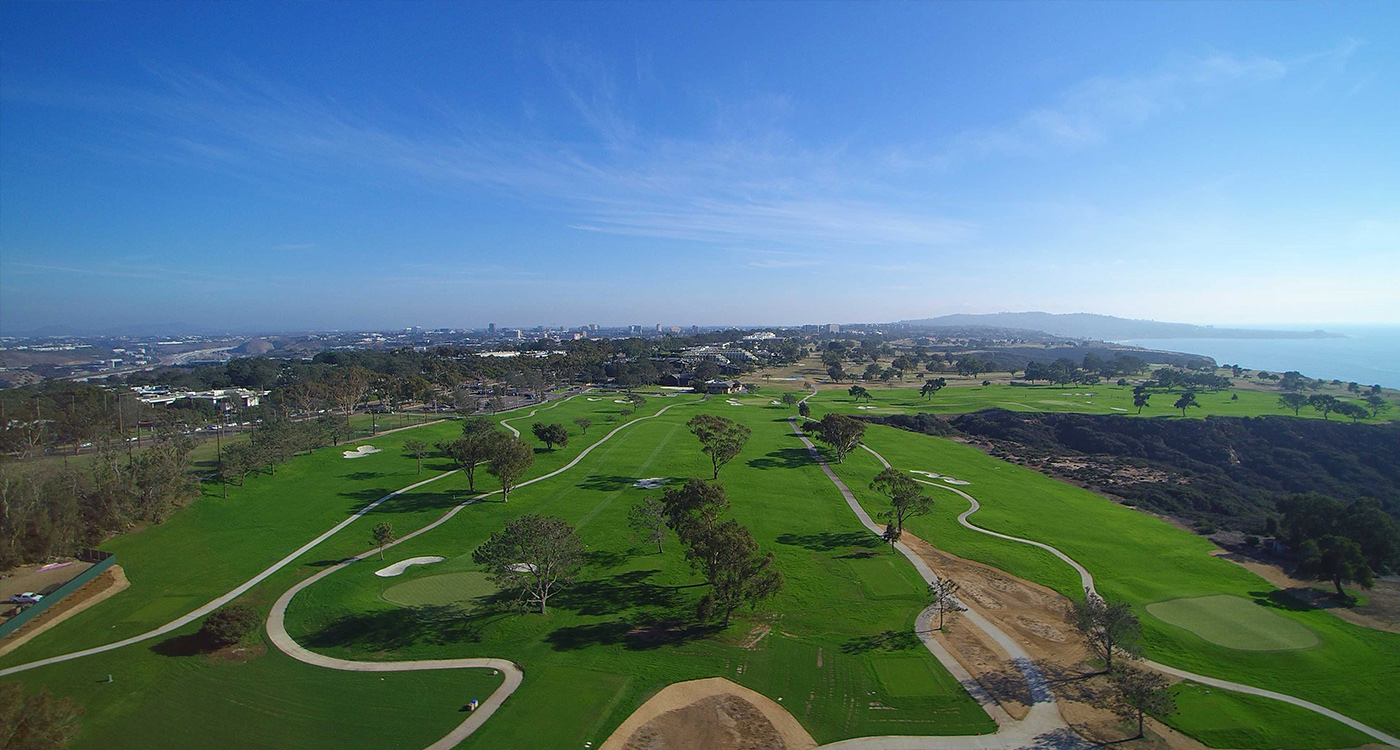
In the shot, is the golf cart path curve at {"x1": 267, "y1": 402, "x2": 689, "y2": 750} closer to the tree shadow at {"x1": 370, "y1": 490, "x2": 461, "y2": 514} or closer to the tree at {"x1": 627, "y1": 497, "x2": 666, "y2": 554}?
the tree shadow at {"x1": 370, "y1": 490, "x2": 461, "y2": 514}

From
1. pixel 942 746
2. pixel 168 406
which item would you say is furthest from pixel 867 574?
pixel 168 406

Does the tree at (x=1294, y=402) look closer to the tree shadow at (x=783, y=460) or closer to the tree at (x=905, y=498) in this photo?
the tree shadow at (x=783, y=460)

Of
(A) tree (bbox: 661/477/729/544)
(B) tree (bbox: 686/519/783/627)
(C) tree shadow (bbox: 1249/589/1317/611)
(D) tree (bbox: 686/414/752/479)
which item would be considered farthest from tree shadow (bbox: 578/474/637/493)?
(C) tree shadow (bbox: 1249/589/1317/611)

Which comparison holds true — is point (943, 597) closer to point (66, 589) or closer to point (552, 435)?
point (552, 435)

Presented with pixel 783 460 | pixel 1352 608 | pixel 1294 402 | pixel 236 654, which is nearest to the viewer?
pixel 236 654

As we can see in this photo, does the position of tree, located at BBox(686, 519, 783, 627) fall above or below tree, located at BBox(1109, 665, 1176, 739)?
above

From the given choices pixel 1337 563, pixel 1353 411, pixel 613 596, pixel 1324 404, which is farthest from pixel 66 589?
pixel 1324 404
